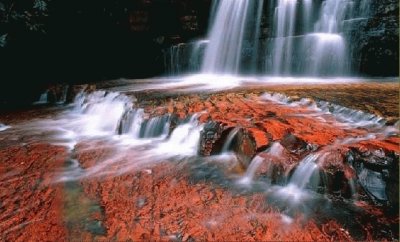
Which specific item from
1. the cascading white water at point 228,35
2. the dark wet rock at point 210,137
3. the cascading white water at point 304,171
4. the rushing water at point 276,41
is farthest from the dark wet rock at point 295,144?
the cascading white water at point 228,35

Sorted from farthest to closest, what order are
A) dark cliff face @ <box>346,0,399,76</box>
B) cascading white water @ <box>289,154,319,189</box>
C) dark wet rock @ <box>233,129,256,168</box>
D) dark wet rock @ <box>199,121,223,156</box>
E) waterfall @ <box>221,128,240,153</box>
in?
dark cliff face @ <box>346,0,399,76</box> < dark wet rock @ <box>199,121,223,156</box> < waterfall @ <box>221,128,240,153</box> < dark wet rock @ <box>233,129,256,168</box> < cascading white water @ <box>289,154,319,189</box>

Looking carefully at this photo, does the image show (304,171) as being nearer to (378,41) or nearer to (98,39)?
(378,41)

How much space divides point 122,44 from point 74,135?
7.73m

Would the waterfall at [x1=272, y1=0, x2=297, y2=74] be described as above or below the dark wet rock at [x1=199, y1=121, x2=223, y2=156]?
above

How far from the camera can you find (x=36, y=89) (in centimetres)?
1209

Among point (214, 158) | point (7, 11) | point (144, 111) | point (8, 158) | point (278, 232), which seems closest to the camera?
point (278, 232)

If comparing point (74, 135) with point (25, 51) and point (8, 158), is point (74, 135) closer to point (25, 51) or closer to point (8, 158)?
point (8, 158)

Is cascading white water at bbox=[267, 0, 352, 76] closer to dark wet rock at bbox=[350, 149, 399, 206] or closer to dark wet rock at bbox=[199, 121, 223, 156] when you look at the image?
dark wet rock at bbox=[199, 121, 223, 156]

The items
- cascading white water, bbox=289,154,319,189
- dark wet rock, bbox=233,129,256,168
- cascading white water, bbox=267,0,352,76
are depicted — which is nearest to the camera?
cascading white water, bbox=289,154,319,189

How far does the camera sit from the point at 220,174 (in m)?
4.57

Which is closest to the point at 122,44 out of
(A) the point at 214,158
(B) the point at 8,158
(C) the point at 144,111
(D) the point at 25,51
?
(D) the point at 25,51

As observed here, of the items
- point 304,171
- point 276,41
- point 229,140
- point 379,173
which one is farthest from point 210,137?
point 276,41

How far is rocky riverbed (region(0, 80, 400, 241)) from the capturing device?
10.8ft

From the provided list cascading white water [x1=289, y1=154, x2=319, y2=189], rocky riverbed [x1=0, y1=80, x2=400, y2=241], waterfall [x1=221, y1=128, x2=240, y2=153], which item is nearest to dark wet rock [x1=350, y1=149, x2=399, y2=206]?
rocky riverbed [x1=0, y1=80, x2=400, y2=241]
